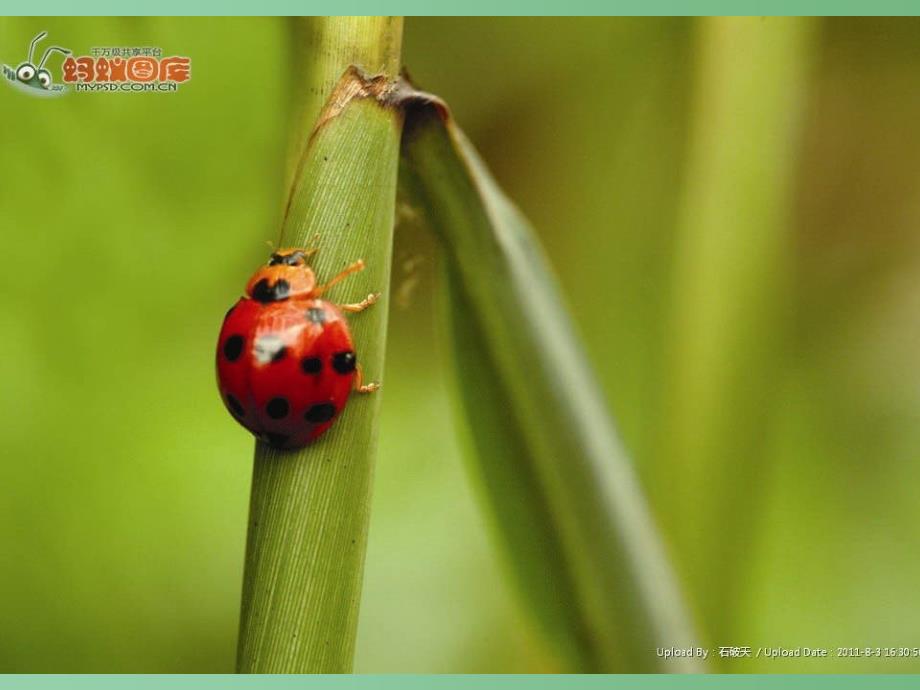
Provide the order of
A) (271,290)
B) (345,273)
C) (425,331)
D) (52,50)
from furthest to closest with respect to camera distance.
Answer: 1. (425,331)
2. (52,50)
3. (271,290)
4. (345,273)

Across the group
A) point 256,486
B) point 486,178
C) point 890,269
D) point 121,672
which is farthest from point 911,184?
point 121,672

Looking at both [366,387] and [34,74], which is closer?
[366,387]

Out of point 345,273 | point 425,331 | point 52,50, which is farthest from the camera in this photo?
point 425,331

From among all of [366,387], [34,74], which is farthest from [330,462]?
[34,74]

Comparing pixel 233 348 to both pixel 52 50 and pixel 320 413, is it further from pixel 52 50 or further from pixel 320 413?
pixel 52 50

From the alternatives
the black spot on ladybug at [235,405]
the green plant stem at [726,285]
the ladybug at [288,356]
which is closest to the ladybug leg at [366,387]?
the ladybug at [288,356]
